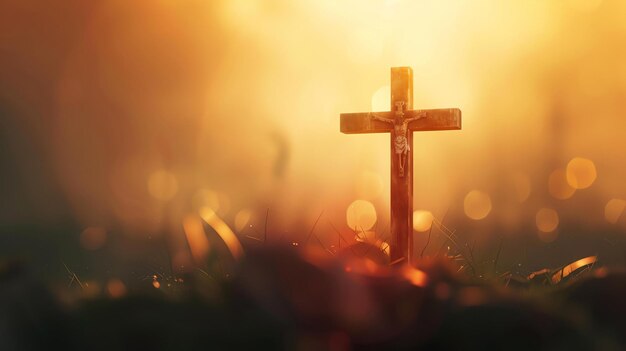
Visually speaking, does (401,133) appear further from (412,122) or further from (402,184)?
(402,184)

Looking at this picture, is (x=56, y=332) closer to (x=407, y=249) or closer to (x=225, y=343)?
(x=225, y=343)

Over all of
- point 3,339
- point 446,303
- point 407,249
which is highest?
point 446,303

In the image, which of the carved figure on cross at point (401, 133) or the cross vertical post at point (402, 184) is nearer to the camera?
the cross vertical post at point (402, 184)

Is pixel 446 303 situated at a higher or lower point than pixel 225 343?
higher

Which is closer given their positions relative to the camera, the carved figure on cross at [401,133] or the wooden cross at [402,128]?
the wooden cross at [402,128]

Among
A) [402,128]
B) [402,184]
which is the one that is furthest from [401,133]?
[402,184]

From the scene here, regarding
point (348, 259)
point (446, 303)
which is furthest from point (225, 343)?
point (446, 303)

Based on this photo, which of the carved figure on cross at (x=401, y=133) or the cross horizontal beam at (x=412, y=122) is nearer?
the cross horizontal beam at (x=412, y=122)
